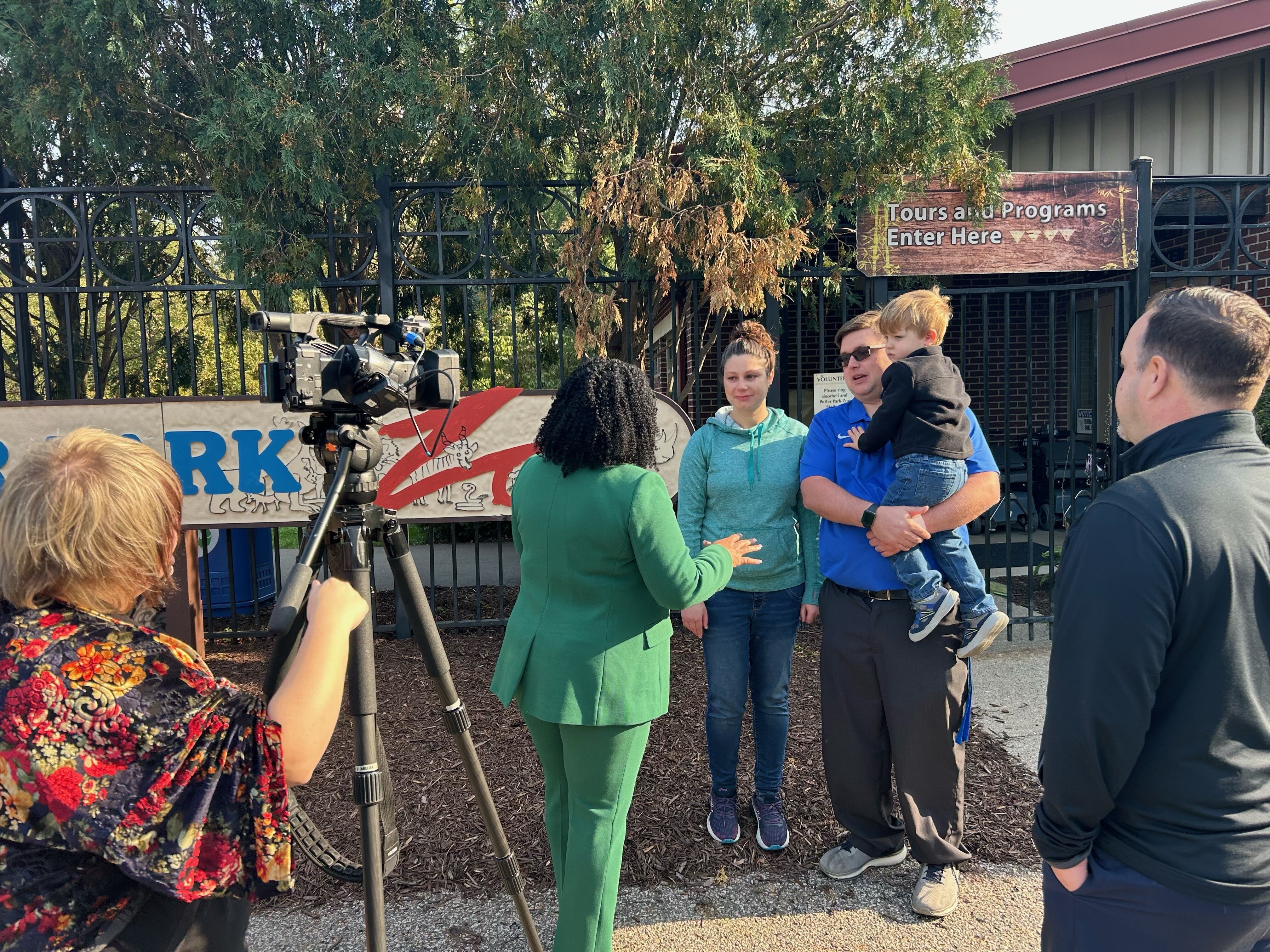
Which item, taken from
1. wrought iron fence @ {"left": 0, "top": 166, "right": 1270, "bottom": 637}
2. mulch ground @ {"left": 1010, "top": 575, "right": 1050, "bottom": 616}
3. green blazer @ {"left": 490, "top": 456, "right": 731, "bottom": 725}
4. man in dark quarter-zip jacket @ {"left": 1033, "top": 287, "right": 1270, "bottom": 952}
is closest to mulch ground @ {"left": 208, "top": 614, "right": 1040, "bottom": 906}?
green blazer @ {"left": 490, "top": 456, "right": 731, "bottom": 725}

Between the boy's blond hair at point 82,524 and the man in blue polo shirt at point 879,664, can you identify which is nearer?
the boy's blond hair at point 82,524

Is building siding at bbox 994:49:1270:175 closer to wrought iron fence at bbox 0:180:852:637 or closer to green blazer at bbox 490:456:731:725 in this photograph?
wrought iron fence at bbox 0:180:852:637

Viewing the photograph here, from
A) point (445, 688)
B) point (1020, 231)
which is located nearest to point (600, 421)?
point (445, 688)

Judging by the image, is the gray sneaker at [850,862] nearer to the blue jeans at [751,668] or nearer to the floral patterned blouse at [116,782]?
the blue jeans at [751,668]

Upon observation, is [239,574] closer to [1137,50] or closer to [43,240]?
[43,240]

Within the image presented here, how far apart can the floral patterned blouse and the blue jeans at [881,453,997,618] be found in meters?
1.97

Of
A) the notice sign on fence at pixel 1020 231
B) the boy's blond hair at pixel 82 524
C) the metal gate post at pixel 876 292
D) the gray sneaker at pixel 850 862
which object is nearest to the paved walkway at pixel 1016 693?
the gray sneaker at pixel 850 862

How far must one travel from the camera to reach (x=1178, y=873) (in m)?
1.41

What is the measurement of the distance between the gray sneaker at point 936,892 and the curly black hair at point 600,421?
5.58ft

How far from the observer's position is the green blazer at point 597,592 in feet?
6.70

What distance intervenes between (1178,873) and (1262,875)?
0.14 meters

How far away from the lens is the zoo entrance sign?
4855 millimetres

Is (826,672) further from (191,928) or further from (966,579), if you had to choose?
(191,928)

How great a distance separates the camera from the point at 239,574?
21.0 ft
